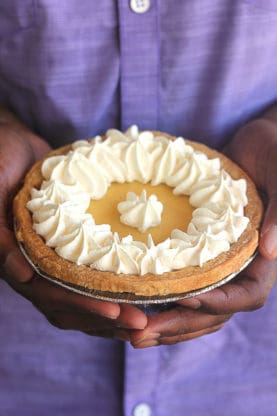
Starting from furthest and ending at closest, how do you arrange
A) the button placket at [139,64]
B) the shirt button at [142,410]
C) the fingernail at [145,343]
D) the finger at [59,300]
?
the shirt button at [142,410] < the button placket at [139,64] < the fingernail at [145,343] < the finger at [59,300]

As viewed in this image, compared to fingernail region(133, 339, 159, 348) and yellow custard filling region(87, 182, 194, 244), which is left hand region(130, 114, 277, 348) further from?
yellow custard filling region(87, 182, 194, 244)

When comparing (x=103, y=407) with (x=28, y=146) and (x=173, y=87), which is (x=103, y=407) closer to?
(x=28, y=146)

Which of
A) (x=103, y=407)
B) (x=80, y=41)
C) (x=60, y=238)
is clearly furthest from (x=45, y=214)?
(x=103, y=407)

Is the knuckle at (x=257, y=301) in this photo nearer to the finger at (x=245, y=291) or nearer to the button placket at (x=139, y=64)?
the finger at (x=245, y=291)

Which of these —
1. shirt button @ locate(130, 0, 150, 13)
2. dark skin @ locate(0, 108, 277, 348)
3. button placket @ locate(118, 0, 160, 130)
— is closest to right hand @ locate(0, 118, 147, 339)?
dark skin @ locate(0, 108, 277, 348)

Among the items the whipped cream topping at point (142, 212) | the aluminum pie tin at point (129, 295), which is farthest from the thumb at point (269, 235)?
the whipped cream topping at point (142, 212)

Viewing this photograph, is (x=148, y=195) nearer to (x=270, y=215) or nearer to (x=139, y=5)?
(x=270, y=215)
